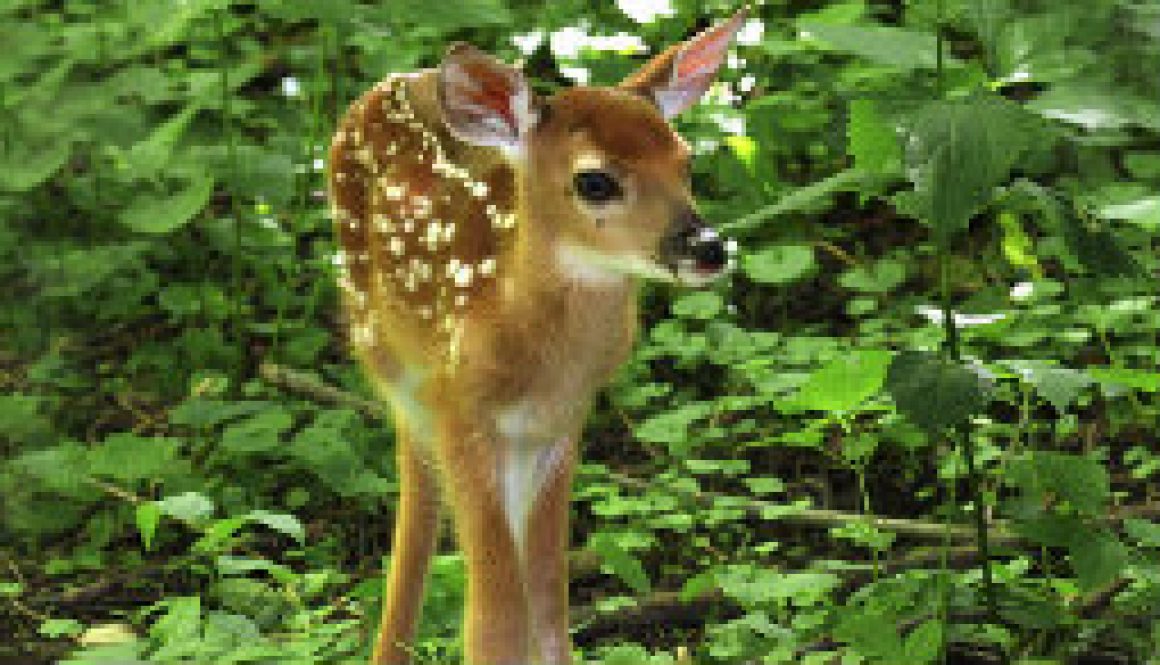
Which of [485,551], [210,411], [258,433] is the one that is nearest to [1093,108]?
[485,551]

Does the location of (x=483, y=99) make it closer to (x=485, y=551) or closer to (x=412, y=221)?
(x=412, y=221)

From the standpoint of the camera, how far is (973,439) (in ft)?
13.6

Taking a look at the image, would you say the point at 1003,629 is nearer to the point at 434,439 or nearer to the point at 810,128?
the point at 434,439

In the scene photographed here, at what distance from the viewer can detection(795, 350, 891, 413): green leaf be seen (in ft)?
10.3

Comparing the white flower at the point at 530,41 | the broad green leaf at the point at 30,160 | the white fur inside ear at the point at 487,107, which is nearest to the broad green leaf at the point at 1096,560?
the white fur inside ear at the point at 487,107

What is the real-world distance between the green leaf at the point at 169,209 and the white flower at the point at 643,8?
1.21m

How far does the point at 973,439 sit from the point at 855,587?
0.54 m

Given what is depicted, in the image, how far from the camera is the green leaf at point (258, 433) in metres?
4.14

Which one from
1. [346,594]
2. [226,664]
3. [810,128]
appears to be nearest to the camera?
[226,664]

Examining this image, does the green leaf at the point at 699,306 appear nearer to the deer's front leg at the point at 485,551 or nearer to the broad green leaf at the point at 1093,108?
the broad green leaf at the point at 1093,108

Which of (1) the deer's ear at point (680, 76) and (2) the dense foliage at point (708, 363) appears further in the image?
(2) the dense foliage at point (708, 363)

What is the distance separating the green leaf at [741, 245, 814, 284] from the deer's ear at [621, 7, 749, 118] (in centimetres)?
181

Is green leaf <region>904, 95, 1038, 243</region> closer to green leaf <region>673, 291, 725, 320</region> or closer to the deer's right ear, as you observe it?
the deer's right ear

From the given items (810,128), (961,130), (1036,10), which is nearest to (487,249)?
(961,130)
